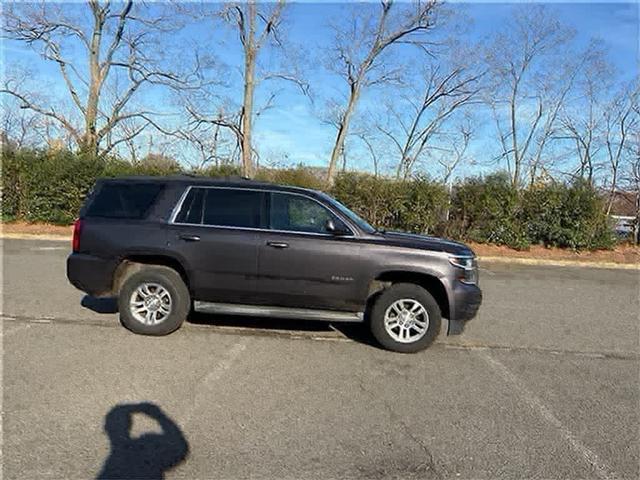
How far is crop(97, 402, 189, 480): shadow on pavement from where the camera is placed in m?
2.84

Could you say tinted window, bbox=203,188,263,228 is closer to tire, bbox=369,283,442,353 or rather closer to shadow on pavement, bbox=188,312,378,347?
shadow on pavement, bbox=188,312,378,347

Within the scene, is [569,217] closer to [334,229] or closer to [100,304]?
[334,229]

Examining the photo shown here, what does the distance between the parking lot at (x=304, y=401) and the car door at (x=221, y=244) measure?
593 millimetres

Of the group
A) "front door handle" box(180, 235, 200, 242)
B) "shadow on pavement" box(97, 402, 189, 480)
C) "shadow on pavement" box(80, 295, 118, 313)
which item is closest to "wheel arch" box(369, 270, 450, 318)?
"front door handle" box(180, 235, 200, 242)

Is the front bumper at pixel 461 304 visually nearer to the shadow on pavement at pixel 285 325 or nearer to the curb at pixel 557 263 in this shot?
the shadow on pavement at pixel 285 325

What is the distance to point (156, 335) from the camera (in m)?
5.41

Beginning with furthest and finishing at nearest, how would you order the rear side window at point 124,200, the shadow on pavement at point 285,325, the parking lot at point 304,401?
the shadow on pavement at point 285,325 < the rear side window at point 124,200 < the parking lot at point 304,401

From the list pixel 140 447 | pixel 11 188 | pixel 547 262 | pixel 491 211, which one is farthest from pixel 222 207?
pixel 11 188

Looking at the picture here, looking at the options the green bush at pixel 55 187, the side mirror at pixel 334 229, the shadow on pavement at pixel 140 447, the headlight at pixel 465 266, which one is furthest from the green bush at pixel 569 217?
the green bush at pixel 55 187

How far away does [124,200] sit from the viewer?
224 inches

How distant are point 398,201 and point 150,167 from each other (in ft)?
31.7

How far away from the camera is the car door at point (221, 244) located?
5.36 meters

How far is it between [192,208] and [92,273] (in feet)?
4.61

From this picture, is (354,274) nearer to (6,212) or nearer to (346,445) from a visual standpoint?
(346,445)
